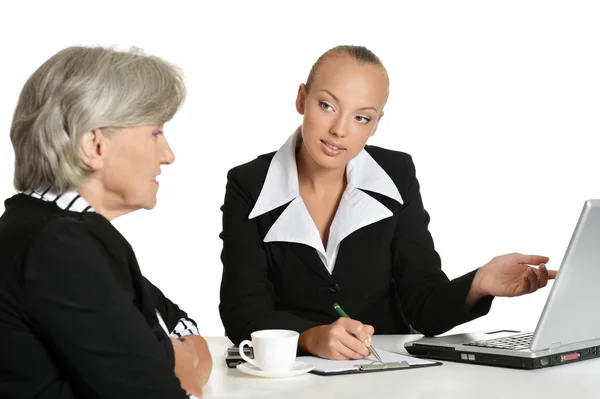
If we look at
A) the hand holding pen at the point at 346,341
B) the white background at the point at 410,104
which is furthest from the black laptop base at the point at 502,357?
the white background at the point at 410,104

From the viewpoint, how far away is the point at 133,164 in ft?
5.29

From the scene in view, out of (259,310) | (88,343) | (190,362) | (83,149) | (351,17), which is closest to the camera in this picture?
(88,343)

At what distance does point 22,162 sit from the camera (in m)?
1.58

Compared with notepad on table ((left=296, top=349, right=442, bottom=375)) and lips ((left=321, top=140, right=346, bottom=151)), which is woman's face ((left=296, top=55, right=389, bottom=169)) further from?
notepad on table ((left=296, top=349, right=442, bottom=375))

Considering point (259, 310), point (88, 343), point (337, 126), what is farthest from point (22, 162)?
point (337, 126)

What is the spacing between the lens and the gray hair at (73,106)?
152 cm

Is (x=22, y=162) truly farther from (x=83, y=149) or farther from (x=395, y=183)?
→ (x=395, y=183)

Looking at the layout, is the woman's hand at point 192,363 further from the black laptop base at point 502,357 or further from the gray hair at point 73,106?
the black laptop base at point 502,357

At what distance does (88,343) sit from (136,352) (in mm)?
80

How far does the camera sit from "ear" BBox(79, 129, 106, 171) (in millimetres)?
1540

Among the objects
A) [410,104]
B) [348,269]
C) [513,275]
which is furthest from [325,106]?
Result: [410,104]

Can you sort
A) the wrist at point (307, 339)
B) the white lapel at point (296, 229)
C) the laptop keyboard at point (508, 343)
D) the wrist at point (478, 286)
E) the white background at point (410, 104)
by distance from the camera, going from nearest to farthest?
the laptop keyboard at point (508, 343), the wrist at point (307, 339), the wrist at point (478, 286), the white lapel at point (296, 229), the white background at point (410, 104)

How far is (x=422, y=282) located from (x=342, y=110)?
56 centimetres

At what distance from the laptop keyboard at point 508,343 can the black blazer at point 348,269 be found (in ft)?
0.98
